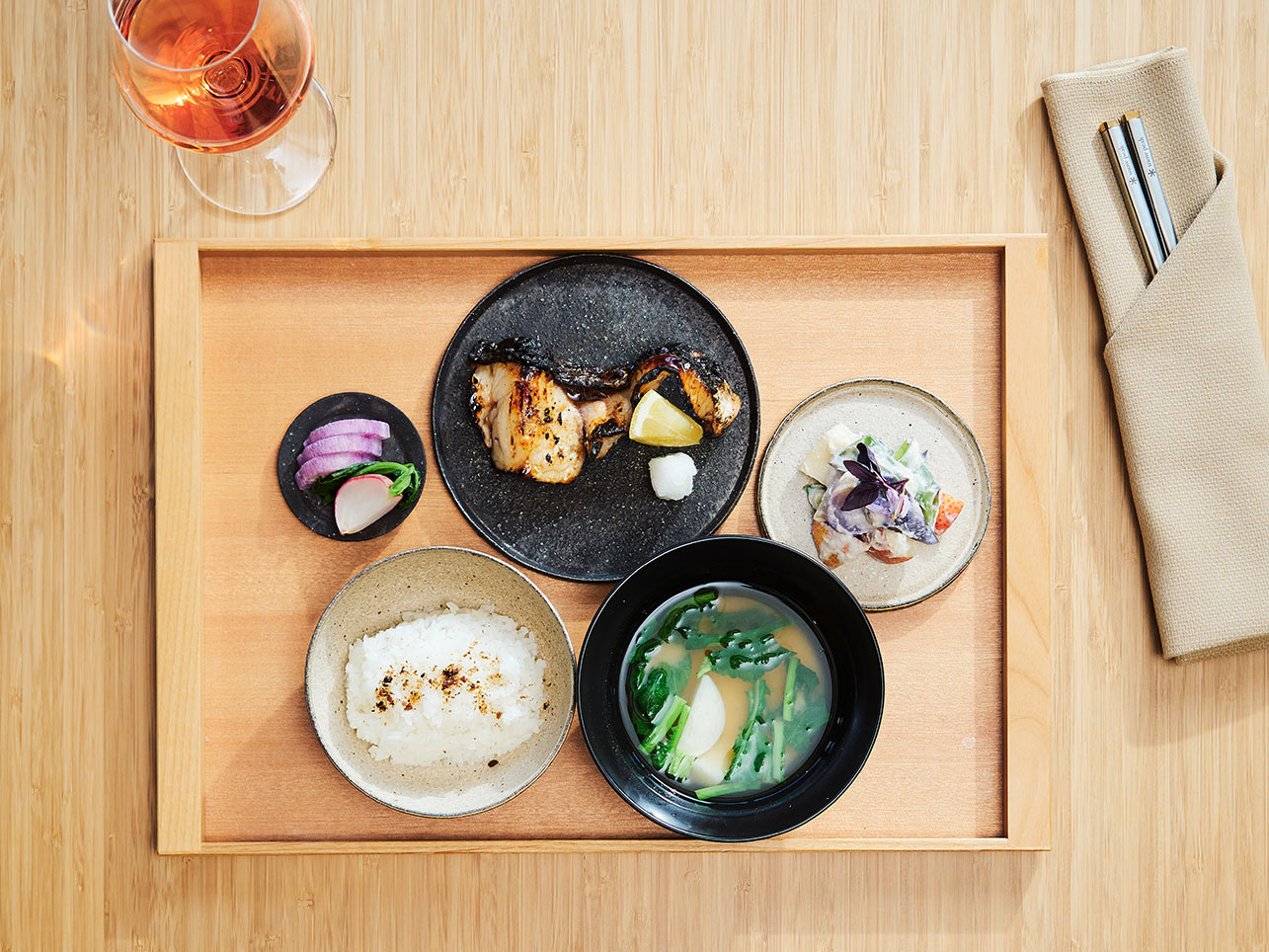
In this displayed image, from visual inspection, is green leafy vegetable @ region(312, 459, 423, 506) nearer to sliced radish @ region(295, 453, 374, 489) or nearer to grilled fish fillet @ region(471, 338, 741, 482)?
sliced radish @ region(295, 453, 374, 489)

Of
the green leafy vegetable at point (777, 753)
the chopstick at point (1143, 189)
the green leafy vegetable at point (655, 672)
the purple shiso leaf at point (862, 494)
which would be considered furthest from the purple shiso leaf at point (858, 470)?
the chopstick at point (1143, 189)

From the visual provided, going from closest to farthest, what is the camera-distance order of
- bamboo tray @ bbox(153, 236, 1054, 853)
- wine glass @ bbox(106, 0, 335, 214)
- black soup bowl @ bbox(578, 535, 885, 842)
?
1. wine glass @ bbox(106, 0, 335, 214)
2. black soup bowl @ bbox(578, 535, 885, 842)
3. bamboo tray @ bbox(153, 236, 1054, 853)

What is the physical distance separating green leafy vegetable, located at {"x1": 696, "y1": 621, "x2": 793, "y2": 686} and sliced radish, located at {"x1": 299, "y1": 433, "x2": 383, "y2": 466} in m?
0.56

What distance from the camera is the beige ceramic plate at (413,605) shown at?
1.16m

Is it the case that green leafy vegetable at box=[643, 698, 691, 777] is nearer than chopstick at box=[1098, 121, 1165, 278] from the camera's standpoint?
Yes

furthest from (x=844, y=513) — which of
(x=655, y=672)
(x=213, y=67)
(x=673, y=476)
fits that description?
(x=213, y=67)

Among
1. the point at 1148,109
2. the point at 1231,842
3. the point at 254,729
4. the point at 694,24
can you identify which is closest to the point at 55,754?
the point at 254,729

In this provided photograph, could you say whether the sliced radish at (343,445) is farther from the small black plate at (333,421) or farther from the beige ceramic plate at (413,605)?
the beige ceramic plate at (413,605)

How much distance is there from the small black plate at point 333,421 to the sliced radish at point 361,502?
15 mm

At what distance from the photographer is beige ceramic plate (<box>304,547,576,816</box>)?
1158 mm

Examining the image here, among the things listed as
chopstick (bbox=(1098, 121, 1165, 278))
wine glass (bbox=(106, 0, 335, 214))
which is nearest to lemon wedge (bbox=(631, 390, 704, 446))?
wine glass (bbox=(106, 0, 335, 214))

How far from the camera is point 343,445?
1192 mm

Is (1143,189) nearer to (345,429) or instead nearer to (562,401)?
(562,401)

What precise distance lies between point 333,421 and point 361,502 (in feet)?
0.43
